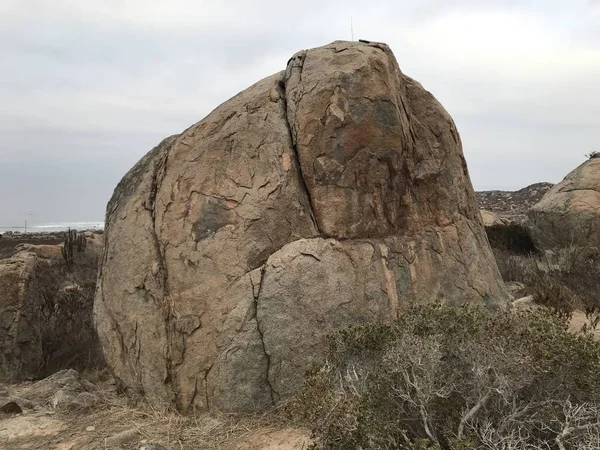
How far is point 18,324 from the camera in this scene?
7.23m

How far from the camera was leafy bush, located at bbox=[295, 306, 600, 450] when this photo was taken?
3.20 meters

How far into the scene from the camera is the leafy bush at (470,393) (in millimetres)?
3195

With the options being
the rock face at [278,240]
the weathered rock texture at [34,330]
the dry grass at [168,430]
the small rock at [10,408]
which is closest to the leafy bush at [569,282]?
the rock face at [278,240]

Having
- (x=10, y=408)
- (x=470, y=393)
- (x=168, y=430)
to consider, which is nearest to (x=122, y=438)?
(x=168, y=430)

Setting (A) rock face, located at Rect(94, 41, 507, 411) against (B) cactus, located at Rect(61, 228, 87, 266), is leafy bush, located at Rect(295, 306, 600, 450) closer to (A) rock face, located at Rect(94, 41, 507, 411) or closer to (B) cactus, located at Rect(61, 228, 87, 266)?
(A) rock face, located at Rect(94, 41, 507, 411)

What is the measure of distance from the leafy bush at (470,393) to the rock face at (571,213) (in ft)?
39.1

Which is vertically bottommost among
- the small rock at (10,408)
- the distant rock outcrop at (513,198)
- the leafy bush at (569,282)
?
the small rock at (10,408)

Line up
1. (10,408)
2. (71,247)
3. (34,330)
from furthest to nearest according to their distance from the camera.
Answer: (71,247) → (34,330) → (10,408)

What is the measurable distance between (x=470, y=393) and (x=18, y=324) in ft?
20.0

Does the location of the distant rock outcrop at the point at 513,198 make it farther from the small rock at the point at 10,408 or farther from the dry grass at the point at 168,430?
the small rock at the point at 10,408

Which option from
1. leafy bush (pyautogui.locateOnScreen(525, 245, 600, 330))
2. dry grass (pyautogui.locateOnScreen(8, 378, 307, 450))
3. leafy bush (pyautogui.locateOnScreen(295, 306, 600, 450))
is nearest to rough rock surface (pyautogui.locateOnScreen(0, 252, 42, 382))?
dry grass (pyautogui.locateOnScreen(8, 378, 307, 450))

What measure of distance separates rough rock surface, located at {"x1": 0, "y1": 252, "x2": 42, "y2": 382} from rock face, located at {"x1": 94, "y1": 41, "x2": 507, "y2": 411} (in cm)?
204

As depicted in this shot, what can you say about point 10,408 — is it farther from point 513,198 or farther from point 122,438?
point 513,198

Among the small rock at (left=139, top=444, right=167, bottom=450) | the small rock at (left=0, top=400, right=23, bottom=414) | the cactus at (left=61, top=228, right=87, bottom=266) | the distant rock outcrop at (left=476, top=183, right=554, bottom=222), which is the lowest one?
the small rock at (left=0, top=400, right=23, bottom=414)
